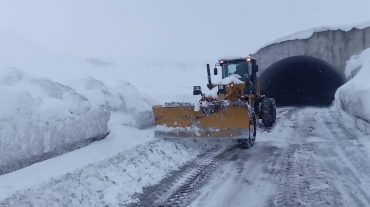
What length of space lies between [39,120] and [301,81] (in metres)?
32.5

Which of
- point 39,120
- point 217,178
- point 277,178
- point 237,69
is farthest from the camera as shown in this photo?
point 237,69

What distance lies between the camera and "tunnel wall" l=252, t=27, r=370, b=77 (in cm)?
2736

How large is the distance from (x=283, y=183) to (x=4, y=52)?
4461 centimetres

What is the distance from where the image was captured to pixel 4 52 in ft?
150

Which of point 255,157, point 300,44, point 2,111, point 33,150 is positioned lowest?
point 255,157

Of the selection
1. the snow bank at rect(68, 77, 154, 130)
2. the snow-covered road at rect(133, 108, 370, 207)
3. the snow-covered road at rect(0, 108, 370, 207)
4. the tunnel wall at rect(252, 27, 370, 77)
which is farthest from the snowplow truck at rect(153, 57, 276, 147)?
the tunnel wall at rect(252, 27, 370, 77)

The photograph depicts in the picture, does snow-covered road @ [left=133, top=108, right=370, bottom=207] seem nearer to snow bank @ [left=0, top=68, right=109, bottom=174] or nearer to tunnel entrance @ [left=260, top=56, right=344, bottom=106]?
snow bank @ [left=0, top=68, right=109, bottom=174]

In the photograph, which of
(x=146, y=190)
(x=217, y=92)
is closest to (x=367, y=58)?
(x=217, y=92)

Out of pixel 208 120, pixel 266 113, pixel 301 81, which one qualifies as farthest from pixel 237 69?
pixel 301 81

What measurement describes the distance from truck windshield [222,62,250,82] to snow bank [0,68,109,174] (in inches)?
196

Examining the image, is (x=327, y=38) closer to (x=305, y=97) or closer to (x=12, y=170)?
(x=305, y=97)

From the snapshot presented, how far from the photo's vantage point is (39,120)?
7.76 meters

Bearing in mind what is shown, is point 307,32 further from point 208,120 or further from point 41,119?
point 41,119

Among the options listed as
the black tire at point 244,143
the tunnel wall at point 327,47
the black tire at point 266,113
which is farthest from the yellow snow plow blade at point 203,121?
the tunnel wall at point 327,47
